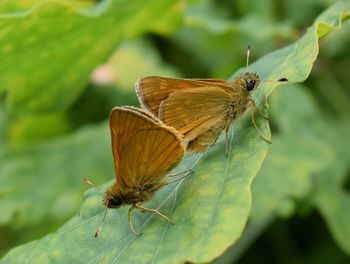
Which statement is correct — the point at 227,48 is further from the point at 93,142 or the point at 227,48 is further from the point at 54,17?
the point at 54,17

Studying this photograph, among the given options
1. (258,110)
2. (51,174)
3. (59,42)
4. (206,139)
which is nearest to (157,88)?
(206,139)

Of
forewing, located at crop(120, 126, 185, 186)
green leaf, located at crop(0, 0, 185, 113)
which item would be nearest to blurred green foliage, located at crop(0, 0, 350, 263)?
green leaf, located at crop(0, 0, 185, 113)

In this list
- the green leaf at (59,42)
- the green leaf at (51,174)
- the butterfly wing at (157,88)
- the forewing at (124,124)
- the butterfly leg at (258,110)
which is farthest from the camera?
the green leaf at (51,174)

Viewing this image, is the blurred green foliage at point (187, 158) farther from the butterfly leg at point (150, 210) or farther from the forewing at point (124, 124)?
the forewing at point (124, 124)

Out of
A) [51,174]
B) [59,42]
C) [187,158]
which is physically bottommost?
[51,174]

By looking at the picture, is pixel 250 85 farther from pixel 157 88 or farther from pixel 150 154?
pixel 150 154

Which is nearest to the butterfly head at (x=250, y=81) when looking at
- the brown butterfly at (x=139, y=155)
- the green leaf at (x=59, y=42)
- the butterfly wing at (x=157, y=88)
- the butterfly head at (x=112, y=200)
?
the butterfly wing at (x=157, y=88)
